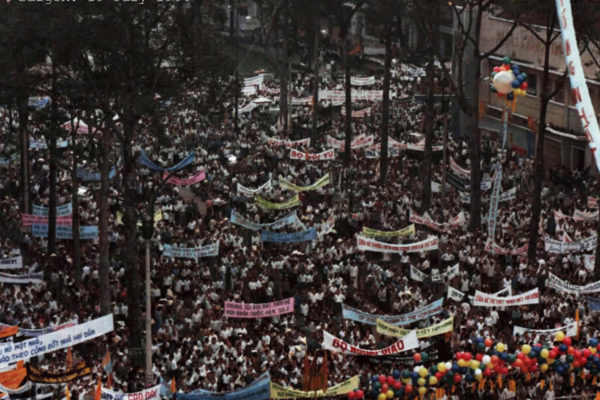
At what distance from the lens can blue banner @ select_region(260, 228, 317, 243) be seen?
3609 cm

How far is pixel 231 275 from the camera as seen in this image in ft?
112

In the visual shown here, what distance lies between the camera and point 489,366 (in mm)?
24516

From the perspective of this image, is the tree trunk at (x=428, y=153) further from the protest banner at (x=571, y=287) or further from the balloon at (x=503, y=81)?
the balloon at (x=503, y=81)

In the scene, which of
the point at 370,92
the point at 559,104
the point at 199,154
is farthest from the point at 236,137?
the point at 559,104

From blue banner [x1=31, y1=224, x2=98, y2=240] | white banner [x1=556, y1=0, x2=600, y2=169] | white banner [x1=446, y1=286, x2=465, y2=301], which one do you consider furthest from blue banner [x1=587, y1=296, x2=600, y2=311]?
white banner [x1=556, y1=0, x2=600, y2=169]

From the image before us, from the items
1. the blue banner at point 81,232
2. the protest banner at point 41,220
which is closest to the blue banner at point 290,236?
the blue banner at point 81,232

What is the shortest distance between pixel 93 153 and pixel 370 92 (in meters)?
35.1

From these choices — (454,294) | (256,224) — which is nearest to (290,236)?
(256,224)

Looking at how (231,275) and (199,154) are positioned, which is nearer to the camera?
(231,275)

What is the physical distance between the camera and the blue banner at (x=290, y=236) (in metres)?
36.1

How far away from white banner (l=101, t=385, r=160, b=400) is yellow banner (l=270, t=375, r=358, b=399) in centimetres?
233

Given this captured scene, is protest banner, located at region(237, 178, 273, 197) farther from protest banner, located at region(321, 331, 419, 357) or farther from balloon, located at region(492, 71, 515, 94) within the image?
balloon, located at region(492, 71, 515, 94)

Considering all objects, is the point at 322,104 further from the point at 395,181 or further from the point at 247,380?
the point at 247,380

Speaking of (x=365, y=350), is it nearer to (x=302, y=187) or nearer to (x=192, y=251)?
(x=192, y=251)
